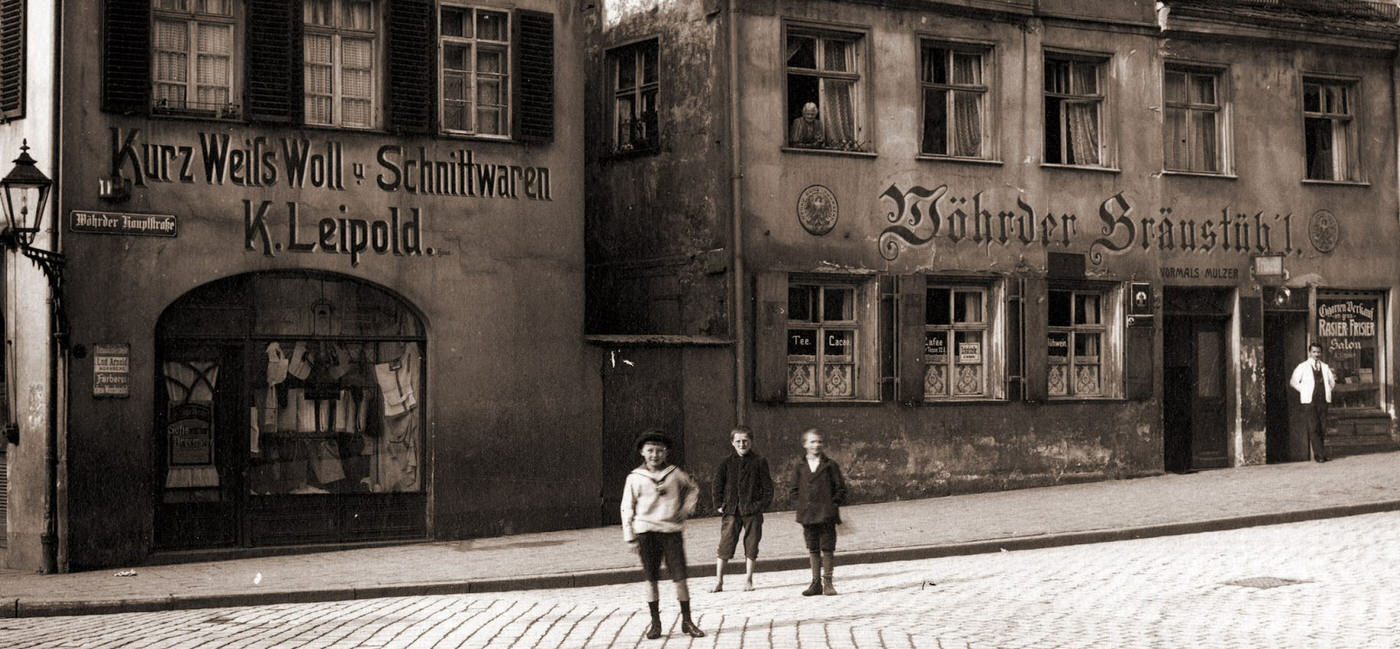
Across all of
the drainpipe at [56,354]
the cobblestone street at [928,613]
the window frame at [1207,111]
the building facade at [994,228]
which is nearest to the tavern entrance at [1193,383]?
the building facade at [994,228]

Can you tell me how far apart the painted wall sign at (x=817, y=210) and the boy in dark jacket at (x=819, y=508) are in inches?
314

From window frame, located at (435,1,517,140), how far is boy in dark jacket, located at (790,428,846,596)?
6.89 m

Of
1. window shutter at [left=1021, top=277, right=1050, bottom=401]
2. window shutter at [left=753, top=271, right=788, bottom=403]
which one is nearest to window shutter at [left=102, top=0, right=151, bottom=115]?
window shutter at [left=753, top=271, right=788, bottom=403]

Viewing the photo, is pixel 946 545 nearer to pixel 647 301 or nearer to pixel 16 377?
pixel 647 301

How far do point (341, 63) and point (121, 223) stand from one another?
2.97 meters

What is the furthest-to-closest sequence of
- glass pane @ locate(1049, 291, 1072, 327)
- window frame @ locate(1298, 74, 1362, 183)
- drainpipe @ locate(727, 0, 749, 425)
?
window frame @ locate(1298, 74, 1362, 183) → glass pane @ locate(1049, 291, 1072, 327) → drainpipe @ locate(727, 0, 749, 425)

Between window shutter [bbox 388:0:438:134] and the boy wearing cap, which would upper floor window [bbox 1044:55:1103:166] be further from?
the boy wearing cap

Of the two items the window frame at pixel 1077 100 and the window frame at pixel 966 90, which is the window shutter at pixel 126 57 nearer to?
the window frame at pixel 966 90

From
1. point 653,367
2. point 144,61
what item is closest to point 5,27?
point 144,61

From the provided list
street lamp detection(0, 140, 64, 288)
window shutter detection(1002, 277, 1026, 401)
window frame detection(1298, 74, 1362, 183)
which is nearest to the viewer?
street lamp detection(0, 140, 64, 288)

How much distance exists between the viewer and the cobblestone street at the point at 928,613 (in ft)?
36.4

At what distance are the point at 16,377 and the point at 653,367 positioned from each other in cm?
704

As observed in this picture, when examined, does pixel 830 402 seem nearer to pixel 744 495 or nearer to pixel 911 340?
pixel 911 340

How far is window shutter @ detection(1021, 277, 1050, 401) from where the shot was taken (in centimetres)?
2353
